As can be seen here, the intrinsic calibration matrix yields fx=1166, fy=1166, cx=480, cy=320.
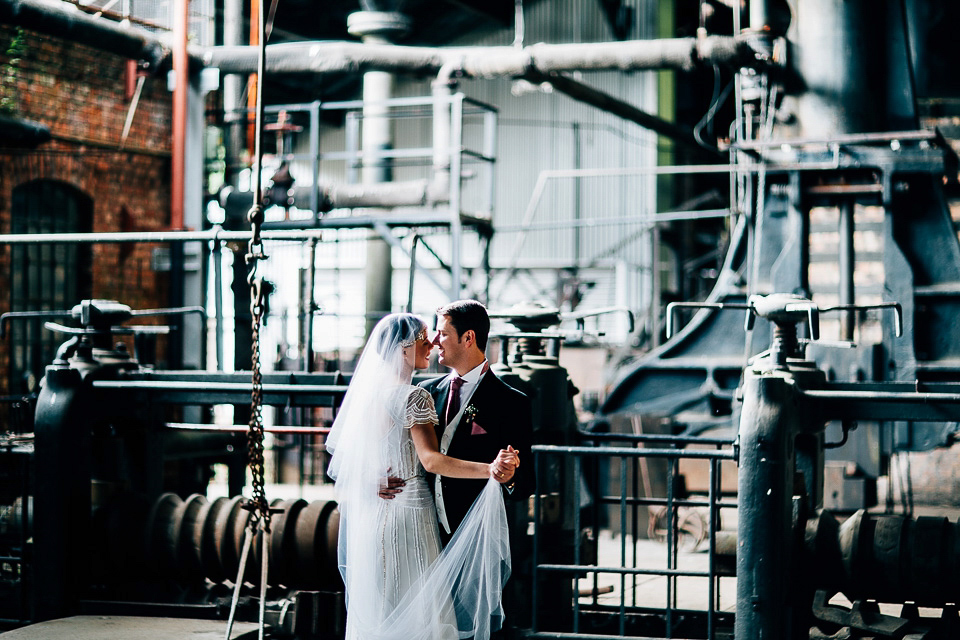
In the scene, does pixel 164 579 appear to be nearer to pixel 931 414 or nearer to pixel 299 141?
pixel 931 414

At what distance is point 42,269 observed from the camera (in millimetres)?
13031

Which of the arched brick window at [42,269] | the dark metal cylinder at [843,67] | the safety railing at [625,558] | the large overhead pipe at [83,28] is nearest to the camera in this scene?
the safety railing at [625,558]

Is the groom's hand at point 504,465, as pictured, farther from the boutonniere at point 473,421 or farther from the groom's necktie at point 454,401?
the groom's necktie at point 454,401

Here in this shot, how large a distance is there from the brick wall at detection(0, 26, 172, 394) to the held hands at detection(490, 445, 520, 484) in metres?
9.34

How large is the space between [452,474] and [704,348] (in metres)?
5.07

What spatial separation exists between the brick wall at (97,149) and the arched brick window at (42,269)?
14 centimetres

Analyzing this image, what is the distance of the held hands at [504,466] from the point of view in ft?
14.3

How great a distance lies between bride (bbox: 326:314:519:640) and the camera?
448 cm

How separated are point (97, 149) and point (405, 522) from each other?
1022 cm

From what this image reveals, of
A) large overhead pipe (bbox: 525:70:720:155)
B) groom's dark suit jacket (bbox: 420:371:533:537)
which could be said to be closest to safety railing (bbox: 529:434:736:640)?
groom's dark suit jacket (bbox: 420:371:533:537)

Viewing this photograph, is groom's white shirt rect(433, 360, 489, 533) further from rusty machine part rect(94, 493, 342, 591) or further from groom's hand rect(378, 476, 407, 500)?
rusty machine part rect(94, 493, 342, 591)

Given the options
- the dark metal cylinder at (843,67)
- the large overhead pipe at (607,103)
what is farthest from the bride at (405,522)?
the large overhead pipe at (607,103)

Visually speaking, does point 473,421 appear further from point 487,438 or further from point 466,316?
point 466,316

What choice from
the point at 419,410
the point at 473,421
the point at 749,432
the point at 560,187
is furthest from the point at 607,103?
the point at 419,410
